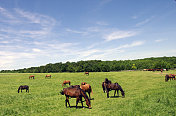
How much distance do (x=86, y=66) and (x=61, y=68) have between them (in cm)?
2781

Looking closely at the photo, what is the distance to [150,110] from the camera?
36.7ft

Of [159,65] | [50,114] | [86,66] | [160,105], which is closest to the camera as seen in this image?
[160,105]

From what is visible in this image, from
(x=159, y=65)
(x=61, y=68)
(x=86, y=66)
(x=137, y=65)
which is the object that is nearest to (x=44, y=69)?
(x=61, y=68)

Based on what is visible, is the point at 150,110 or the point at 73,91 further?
the point at 73,91

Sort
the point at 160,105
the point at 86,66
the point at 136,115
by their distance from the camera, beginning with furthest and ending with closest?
the point at 86,66, the point at 160,105, the point at 136,115

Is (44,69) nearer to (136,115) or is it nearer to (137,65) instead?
(137,65)

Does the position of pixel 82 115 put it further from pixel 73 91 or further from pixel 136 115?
pixel 136 115

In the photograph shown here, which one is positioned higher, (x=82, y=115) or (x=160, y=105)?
(x=160, y=105)

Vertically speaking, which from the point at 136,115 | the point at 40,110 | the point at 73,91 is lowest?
the point at 40,110

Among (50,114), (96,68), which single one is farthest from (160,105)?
(96,68)

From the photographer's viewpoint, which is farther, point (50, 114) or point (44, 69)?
point (44, 69)

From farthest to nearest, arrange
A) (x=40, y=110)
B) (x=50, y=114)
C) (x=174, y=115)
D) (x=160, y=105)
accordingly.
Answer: (x=40, y=110)
(x=50, y=114)
(x=160, y=105)
(x=174, y=115)

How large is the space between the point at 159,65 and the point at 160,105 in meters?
123

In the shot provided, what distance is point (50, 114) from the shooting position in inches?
531
